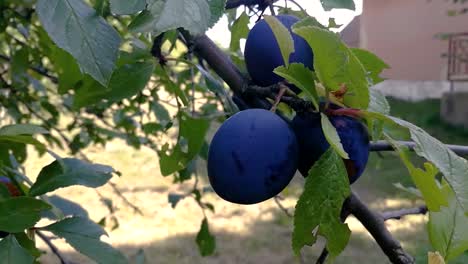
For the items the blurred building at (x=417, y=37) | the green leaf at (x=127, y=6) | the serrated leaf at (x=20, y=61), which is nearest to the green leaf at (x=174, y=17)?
the green leaf at (x=127, y=6)

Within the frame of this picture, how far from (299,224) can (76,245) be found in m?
0.31

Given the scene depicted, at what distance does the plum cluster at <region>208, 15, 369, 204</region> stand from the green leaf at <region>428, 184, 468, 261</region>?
0.09 meters

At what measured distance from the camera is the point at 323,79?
458 mm

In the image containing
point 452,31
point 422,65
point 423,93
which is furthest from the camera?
point 423,93

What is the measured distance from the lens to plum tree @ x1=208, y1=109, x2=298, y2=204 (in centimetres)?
51

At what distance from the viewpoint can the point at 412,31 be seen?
6660 mm

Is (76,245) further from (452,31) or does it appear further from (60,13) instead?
(452,31)

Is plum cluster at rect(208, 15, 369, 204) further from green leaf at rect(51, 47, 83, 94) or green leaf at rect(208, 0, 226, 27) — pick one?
green leaf at rect(51, 47, 83, 94)

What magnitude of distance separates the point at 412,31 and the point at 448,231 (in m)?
6.52

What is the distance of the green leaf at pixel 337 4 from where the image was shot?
23.1 inches

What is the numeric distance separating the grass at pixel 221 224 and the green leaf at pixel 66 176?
1.84m

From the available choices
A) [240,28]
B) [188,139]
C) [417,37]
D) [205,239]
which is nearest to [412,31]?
[417,37]

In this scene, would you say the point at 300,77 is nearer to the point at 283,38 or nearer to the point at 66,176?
the point at 283,38

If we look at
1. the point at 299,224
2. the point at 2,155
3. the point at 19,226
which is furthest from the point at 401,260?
the point at 2,155
